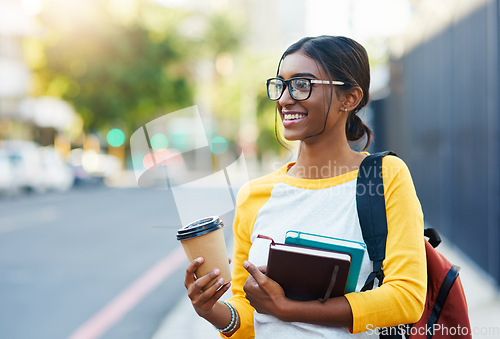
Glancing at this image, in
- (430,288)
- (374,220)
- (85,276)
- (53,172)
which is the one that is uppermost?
(374,220)

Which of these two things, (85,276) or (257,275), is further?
(85,276)

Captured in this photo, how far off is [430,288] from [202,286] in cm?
59

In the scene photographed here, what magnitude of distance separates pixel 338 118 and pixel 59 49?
1112 inches

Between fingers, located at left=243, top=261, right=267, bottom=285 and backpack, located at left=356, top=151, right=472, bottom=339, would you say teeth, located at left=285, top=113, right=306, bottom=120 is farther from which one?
fingers, located at left=243, top=261, right=267, bottom=285

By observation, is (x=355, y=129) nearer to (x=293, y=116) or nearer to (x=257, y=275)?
(x=293, y=116)

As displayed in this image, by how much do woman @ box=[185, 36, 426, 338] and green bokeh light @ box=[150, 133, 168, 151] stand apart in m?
0.27

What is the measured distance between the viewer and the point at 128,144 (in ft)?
24.7

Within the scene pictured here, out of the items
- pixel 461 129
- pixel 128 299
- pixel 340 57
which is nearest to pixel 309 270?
pixel 340 57

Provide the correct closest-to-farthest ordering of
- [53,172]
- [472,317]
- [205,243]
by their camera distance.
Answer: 1. [205,243]
2. [472,317]
3. [53,172]

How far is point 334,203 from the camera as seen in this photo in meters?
1.53

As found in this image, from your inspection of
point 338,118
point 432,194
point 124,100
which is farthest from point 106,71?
point 338,118

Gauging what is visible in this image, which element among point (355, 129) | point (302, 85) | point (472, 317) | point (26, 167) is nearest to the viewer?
point (302, 85)

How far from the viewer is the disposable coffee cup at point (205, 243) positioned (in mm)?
1434

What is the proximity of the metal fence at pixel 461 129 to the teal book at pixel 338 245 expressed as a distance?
4400mm
